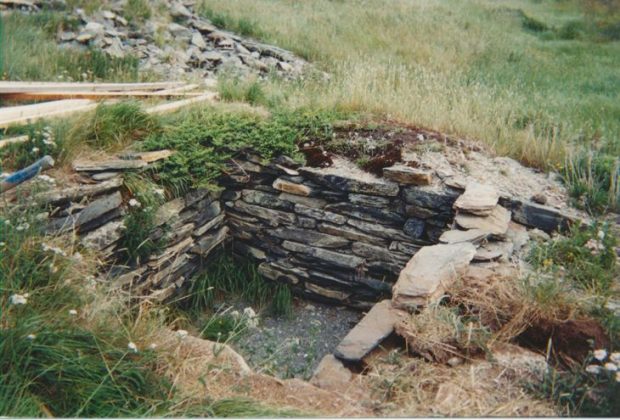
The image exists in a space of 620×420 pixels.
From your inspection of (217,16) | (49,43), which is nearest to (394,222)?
(49,43)

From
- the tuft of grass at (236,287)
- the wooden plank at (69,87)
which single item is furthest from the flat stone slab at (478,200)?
the wooden plank at (69,87)

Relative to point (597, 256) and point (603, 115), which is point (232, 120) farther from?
point (603, 115)

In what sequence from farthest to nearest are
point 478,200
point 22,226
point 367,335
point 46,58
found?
point 46,58 < point 478,200 < point 367,335 < point 22,226

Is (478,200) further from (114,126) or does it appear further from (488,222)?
Answer: (114,126)

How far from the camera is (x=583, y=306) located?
302cm

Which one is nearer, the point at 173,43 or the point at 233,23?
the point at 173,43

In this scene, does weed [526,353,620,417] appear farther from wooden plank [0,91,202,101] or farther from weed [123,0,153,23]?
weed [123,0,153,23]

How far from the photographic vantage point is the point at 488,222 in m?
4.12

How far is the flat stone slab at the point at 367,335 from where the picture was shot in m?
3.05

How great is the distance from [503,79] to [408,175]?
3.16m

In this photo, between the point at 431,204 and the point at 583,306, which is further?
the point at 431,204

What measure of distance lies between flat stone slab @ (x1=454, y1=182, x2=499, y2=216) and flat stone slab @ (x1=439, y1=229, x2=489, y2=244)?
22cm

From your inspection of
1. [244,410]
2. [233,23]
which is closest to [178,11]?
[233,23]

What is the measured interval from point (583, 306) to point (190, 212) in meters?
3.29
